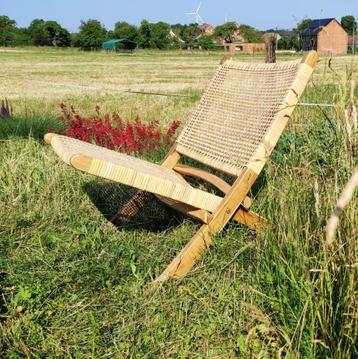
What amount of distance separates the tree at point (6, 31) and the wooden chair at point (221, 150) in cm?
8059

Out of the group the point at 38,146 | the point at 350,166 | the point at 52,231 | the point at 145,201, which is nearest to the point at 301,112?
the point at 145,201

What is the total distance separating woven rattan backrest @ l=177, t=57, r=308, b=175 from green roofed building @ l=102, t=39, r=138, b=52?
75.7 m

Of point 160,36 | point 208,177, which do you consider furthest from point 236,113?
point 160,36

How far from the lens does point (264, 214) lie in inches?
129

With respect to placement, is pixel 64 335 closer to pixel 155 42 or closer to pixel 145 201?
pixel 145 201

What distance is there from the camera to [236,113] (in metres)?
3.39

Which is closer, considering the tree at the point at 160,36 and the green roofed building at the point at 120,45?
the green roofed building at the point at 120,45

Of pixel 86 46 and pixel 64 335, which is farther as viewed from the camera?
pixel 86 46

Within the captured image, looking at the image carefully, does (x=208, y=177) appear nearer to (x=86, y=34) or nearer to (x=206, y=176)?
(x=206, y=176)

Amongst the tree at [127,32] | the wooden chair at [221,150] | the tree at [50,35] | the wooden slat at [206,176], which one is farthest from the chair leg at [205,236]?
the tree at [50,35]

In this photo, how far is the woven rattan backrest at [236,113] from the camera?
120 inches

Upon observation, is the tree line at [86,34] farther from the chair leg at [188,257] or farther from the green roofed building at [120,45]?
the chair leg at [188,257]

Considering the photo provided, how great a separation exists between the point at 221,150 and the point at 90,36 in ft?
269

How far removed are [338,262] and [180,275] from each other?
0.95 meters
